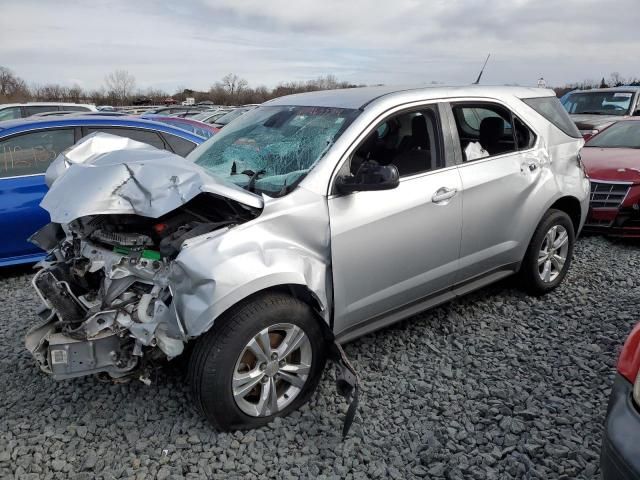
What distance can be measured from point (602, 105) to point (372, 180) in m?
10.1

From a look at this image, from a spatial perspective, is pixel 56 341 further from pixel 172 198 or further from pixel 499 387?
pixel 499 387

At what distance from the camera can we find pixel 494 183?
3.70 metres

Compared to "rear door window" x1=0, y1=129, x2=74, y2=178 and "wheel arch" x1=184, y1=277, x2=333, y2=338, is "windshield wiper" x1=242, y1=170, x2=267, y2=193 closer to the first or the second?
"wheel arch" x1=184, y1=277, x2=333, y2=338

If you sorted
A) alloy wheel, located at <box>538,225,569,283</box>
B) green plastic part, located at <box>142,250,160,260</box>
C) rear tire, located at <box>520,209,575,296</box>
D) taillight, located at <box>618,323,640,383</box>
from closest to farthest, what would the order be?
1. taillight, located at <box>618,323,640,383</box>
2. green plastic part, located at <box>142,250,160,260</box>
3. rear tire, located at <box>520,209,575,296</box>
4. alloy wheel, located at <box>538,225,569,283</box>

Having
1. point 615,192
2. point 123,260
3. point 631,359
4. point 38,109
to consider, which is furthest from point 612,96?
point 38,109

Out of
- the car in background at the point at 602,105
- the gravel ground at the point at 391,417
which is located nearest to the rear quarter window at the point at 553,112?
the gravel ground at the point at 391,417

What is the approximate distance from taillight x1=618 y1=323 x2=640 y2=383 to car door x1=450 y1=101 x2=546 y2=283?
1.56 meters

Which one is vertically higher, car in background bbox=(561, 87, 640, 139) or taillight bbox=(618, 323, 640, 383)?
car in background bbox=(561, 87, 640, 139)

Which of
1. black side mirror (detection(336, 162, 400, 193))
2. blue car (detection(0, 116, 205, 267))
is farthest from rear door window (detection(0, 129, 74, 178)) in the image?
black side mirror (detection(336, 162, 400, 193))

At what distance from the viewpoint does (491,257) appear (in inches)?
151

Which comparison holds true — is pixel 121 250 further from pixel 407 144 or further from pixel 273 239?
pixel 407 144

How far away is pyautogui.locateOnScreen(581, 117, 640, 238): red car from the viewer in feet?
19.2

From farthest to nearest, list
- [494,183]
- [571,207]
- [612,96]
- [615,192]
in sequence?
1. [612,96]
2. [615,192]
3. [571,207]
4. [494,183]

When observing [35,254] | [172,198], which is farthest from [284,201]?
[35,254]
